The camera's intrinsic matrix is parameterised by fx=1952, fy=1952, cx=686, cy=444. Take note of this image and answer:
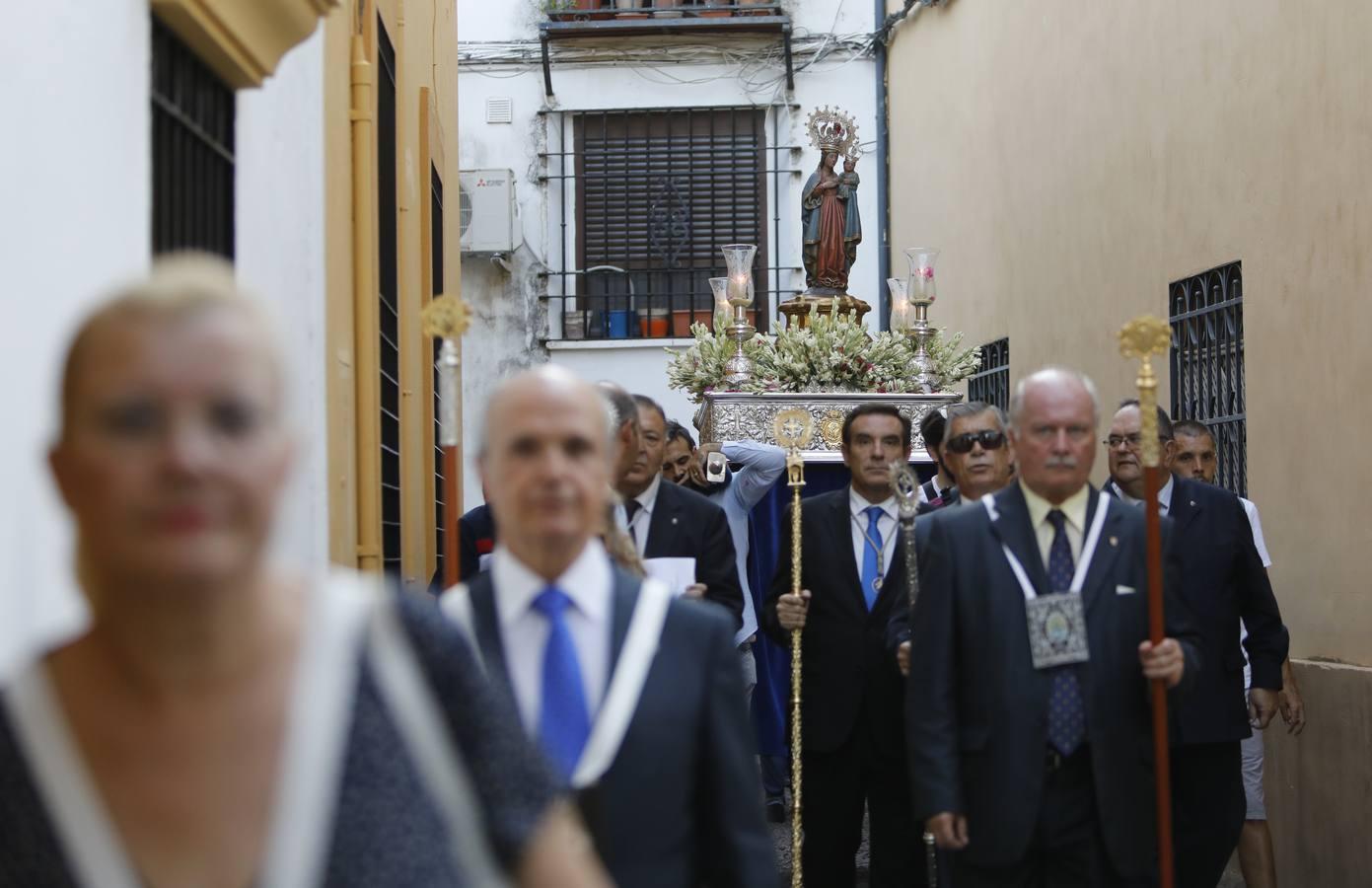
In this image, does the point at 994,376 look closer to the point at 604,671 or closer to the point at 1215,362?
the point at 1215,362

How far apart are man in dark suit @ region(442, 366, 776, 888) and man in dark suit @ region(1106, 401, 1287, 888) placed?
12.9ft

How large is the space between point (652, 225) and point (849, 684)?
41.1 feet

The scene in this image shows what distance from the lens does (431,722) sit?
1.86 metres

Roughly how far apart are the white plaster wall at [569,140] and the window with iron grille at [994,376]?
3.12 metres

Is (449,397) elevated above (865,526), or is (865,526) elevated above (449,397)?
(449,397)

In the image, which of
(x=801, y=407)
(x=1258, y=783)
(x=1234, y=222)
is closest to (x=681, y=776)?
(x=1258, y=783)

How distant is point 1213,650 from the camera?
284 inches

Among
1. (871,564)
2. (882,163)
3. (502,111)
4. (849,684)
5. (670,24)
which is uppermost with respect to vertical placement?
(670,24)

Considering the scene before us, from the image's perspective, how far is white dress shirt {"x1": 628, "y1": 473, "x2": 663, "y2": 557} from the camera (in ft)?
22.3

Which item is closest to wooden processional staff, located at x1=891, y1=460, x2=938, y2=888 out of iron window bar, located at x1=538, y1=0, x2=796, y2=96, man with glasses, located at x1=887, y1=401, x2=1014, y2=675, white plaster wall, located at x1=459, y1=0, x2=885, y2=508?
man with glasses, located at x1=887, y1=401, x2=1014, y2=675

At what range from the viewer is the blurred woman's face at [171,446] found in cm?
169

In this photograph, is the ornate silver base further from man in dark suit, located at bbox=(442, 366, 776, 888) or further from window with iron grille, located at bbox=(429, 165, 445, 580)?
man in dark suit, located at bbox=(442, 366, 776, 888)

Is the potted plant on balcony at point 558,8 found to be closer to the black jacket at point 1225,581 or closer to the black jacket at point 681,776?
the black jacket at point 1225,581

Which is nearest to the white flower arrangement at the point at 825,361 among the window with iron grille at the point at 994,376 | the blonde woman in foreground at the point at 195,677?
the window with iron grille at the point at 994,376
